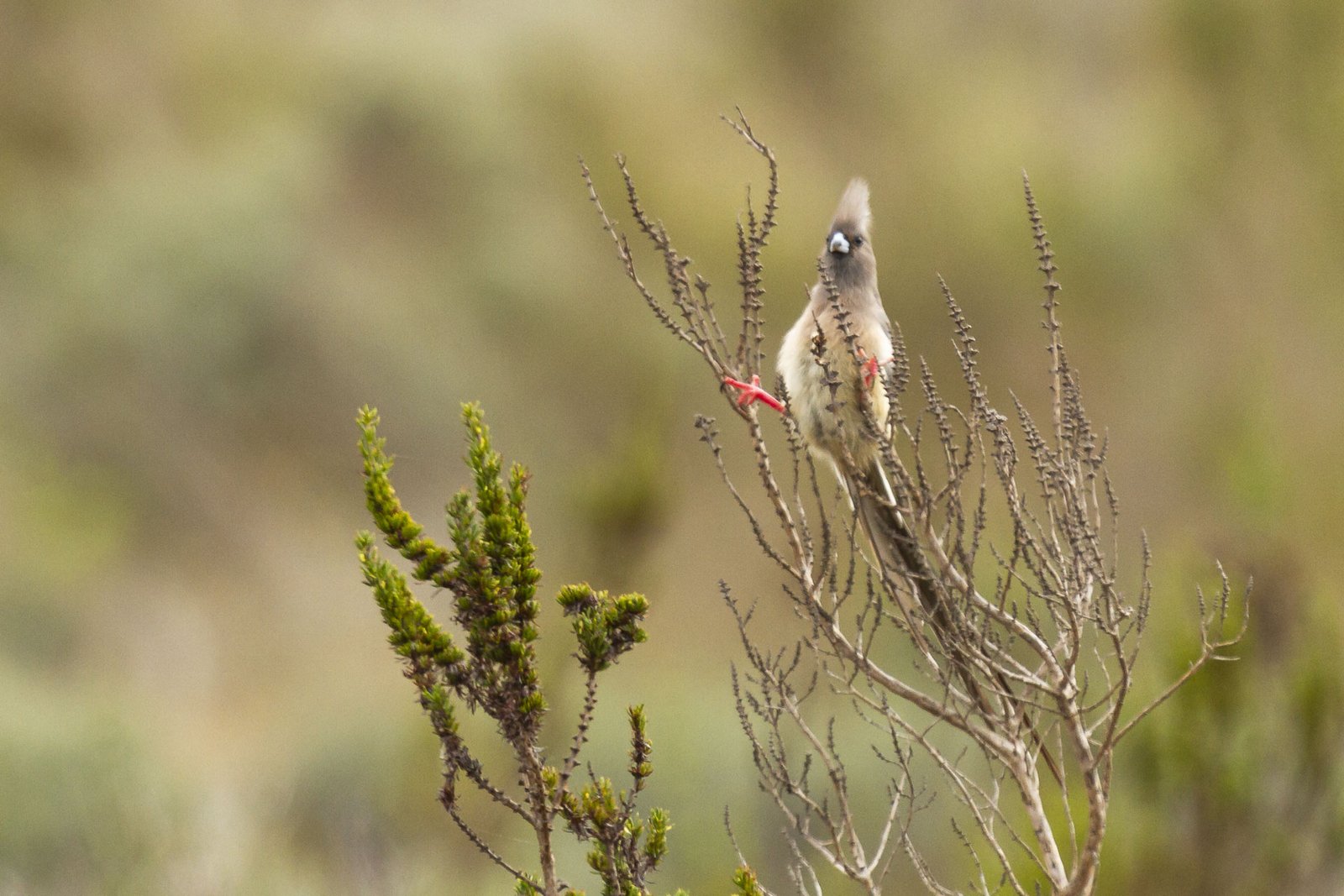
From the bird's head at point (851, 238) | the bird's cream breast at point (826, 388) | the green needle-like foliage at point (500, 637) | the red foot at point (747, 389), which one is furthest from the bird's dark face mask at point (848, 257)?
the green needle-like foliage at point (500, 637)

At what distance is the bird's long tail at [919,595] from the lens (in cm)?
251

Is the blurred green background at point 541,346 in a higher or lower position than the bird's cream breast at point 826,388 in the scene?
higher

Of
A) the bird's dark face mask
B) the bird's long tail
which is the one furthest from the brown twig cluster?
the bird's dark face mask

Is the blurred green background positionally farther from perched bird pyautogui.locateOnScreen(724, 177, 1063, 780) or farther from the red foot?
the red foot

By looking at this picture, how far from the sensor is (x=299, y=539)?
16.5 m

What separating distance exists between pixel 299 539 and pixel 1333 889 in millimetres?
12731

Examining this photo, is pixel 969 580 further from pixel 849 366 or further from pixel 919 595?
pixel 849 366

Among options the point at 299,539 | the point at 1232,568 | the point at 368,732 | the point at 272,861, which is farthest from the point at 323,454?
the point at 1232,568

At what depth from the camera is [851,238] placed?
4012mm

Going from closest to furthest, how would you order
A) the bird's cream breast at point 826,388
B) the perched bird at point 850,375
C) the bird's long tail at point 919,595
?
the bird's long tail at point 919,595 < the perched bird at point 850,375 < the bird's cream breast at point 826,388

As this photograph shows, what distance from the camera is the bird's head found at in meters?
3.94

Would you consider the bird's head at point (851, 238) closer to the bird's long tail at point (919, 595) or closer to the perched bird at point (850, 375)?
the perched bird at point (850, 375)

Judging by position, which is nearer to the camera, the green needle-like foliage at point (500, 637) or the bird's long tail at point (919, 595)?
the green needle-like foliage at point (500, 637)

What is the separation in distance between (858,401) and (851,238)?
62.6 inches
